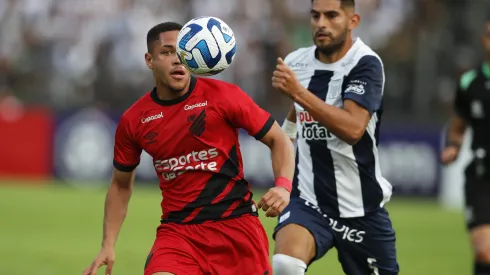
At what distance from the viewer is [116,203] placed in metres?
7.15

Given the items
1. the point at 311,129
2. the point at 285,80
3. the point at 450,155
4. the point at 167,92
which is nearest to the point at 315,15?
the point at 311,129

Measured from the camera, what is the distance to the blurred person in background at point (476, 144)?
1009cm

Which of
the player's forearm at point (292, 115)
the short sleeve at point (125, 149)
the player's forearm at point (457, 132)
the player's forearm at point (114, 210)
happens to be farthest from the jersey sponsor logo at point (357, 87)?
the player's forearm at point (457, 132)

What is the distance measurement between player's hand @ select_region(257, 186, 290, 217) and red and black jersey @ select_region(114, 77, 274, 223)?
67 cm

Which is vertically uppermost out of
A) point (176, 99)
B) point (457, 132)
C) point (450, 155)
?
point (176, 99)

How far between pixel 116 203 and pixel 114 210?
0.05 metres

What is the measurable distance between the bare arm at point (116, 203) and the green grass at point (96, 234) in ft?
17.7

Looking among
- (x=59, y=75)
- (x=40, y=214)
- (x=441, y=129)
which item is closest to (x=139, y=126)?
(x=40, y=214)

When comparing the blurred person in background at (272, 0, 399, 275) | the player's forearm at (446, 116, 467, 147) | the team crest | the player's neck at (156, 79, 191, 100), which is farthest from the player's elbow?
the player's forearm at (446, 116, 467, 147)

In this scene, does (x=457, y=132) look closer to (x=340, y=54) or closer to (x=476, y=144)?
(x=476, y=144)

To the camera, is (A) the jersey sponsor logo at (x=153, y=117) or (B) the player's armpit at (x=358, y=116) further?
(B) the player's armpit at (x=358, y=116)

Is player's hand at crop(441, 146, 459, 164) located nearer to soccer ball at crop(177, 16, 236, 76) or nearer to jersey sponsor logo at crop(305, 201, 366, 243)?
jersey sponsor logo at crop(305, 201, 366, 243)

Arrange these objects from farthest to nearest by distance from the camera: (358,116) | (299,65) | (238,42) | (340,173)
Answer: (238,42), (299,65), (340,173), (358,116)

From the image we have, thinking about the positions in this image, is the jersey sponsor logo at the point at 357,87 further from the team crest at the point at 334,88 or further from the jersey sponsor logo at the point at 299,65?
the jersey sponsor logo at the point at 299,65
